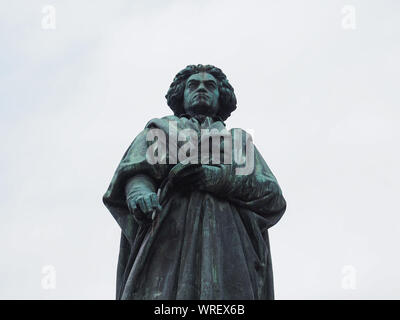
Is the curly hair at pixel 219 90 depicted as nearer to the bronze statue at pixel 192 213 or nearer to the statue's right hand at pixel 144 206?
the bronze statue at pixel 192 213

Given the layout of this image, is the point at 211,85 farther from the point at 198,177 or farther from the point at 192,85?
the point at 198,177

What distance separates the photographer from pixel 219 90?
594 inches

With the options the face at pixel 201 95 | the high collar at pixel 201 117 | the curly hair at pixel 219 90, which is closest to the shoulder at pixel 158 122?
the high collar at pixel 201 117

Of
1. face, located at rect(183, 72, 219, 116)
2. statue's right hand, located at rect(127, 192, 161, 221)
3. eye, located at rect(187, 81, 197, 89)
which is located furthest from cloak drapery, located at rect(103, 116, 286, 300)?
eye, located at rect(187, 81, 197, 89)

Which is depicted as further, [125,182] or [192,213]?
[125,182]

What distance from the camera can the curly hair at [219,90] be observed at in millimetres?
15102

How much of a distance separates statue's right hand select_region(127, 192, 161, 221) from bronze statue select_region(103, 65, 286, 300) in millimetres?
11

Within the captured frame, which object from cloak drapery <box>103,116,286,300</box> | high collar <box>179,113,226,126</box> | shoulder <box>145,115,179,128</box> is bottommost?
cloak drapery <box>103,116,286,300</box>

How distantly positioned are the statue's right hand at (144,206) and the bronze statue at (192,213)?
0.04 ft

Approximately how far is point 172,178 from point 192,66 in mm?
2566

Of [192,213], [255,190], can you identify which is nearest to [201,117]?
[255,190]

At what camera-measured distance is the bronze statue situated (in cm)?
1242

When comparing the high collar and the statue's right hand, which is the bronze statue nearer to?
the statue's right hand

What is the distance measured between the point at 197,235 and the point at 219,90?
293cm
